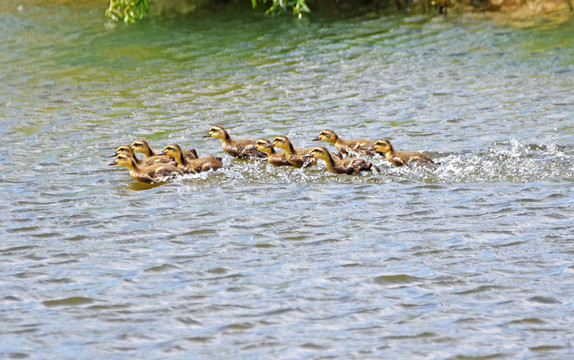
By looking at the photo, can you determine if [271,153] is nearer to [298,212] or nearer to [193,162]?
[193,162]

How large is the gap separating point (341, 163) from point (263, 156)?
153 cm

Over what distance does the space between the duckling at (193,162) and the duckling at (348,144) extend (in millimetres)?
1726

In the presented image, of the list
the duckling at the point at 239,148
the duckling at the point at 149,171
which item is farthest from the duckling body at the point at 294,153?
the duckling at the point at 149,171

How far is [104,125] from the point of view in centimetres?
1412

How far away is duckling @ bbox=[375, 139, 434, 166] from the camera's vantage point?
36.1ft

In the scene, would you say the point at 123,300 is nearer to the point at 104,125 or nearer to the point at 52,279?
the point at 52,279

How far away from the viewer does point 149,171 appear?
11180 mm

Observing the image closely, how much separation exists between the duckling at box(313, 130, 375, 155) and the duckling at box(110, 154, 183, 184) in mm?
2354

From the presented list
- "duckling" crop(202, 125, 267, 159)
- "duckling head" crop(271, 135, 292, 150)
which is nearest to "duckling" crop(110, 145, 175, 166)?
"duckling" crop(202, 125, 267, 159)

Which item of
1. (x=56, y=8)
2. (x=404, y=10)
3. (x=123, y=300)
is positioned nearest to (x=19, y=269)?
(x=123, y=300)

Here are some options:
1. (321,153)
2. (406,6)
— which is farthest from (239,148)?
(406,6)

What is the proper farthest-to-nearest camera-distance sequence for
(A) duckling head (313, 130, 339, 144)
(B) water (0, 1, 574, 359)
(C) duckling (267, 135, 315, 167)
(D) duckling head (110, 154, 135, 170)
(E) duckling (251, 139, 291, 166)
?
(A) duckling head (313, 130, 339, 144)
(E) duckling (251, 139, 291, 166)
(C) duckling (267, 135, 315, 167)
(D) duckling head (110, 154, 135, 170)
(B) water (0, 1, 574, 359)

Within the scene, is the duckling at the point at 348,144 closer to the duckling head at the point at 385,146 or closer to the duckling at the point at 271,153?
the duckling head at the point at 385,146

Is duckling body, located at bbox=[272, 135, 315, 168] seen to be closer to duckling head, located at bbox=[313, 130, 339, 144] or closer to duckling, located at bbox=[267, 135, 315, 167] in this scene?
duckling, located at bbox=[267, 135, 315, 167]
